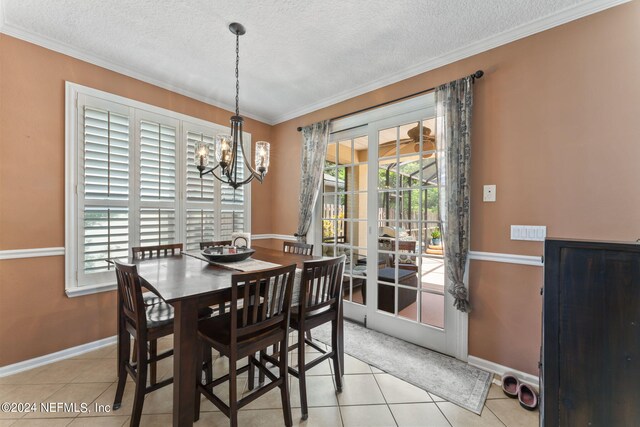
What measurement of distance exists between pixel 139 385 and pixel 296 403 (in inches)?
38.0

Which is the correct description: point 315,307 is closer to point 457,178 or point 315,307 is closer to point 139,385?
point 139,385

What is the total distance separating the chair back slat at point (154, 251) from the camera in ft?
7.63

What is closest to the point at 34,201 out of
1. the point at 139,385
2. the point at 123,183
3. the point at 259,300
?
the point at 123,183

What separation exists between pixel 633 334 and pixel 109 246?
139 inches

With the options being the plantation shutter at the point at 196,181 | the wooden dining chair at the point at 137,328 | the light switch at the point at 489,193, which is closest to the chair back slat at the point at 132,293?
the wooden dining chair at the point at 137,328

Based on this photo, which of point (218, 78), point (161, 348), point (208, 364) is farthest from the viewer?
point (218, 78)

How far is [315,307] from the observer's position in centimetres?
178

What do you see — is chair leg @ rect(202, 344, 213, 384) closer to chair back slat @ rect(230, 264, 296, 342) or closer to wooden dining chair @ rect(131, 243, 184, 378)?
wooden dining chair @ rect(131, 243, 184, 378)

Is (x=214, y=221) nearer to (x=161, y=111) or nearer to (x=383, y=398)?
(x=161, y=111)

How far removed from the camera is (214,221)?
3.39 meters

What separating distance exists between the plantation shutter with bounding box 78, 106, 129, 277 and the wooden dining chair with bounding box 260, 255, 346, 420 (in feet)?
6.20

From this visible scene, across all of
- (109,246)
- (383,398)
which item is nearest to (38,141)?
(109,246)

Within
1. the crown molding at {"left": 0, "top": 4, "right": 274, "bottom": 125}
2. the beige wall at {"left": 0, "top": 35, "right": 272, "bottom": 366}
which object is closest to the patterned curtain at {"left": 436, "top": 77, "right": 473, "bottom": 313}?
the crown molding at {"left": 0, "top": 4, "right": 274, "bottom": 125}

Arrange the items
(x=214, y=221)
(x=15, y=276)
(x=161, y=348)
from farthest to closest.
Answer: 1. (x=214, y=221)
2. (x=161, y=348)
3. (x=15, y=276)
